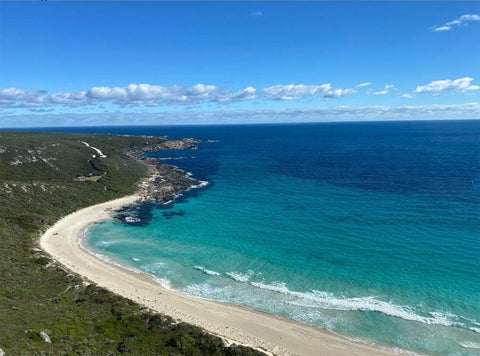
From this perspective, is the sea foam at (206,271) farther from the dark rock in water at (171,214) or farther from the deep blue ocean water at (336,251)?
the dark rock in water at (171,214)

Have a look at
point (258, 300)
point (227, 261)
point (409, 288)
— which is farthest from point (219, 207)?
point (409, 288)

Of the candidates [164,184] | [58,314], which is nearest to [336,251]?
[58,314]

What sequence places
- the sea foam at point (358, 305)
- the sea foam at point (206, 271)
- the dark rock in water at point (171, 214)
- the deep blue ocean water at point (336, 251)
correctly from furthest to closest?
the dark rock in water at point (171, 214) < the sea foam at point (206, 271) < the deep blue ocean water at point (336, 251) < the sea foam at point (358, 305)

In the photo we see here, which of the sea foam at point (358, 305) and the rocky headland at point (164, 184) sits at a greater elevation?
the rocky headland at point (164, 184)

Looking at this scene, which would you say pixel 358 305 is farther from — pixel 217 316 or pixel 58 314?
pixel 58 314

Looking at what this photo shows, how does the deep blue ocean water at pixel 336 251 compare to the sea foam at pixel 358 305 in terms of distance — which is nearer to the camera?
the sea foam at pixel 358 305

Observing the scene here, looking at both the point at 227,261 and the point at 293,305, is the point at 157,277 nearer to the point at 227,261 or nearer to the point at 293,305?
the point at 227,261

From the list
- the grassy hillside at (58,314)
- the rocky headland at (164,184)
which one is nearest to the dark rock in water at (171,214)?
the rocky headland at (164,184)
